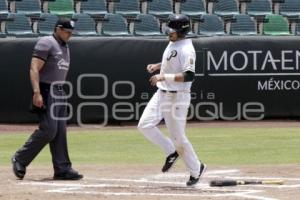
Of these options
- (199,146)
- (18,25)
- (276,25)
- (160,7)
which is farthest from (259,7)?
(199,146)

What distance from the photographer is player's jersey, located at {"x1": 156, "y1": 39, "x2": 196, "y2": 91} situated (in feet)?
28.9

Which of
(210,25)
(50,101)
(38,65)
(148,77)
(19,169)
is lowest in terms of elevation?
(148,77)

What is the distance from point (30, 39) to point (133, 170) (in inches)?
271

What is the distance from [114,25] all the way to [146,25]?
73cm

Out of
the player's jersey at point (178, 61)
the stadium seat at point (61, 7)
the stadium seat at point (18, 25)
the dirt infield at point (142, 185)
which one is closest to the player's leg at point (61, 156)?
the dirt infield at point (142, 185)

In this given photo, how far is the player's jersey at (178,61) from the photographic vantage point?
8.80 metres

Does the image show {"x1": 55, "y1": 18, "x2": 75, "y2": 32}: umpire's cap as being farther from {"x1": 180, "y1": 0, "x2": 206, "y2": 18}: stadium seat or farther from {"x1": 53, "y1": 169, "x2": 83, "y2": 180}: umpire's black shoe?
{"x1": 180, "y1": 0, "x2": 206, "y2": 18}: stadium seat

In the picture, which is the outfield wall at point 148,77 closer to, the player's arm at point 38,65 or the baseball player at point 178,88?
the player's arm at point 38,65

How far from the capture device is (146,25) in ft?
61.1

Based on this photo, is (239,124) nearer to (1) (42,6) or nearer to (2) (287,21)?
(2) (287,21)

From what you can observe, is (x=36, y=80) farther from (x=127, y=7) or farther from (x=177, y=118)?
(x=127, y=7)

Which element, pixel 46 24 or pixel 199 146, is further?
pixel 46 24

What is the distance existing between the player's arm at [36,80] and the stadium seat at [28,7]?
9154mm

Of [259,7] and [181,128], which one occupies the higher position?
[181,128]
